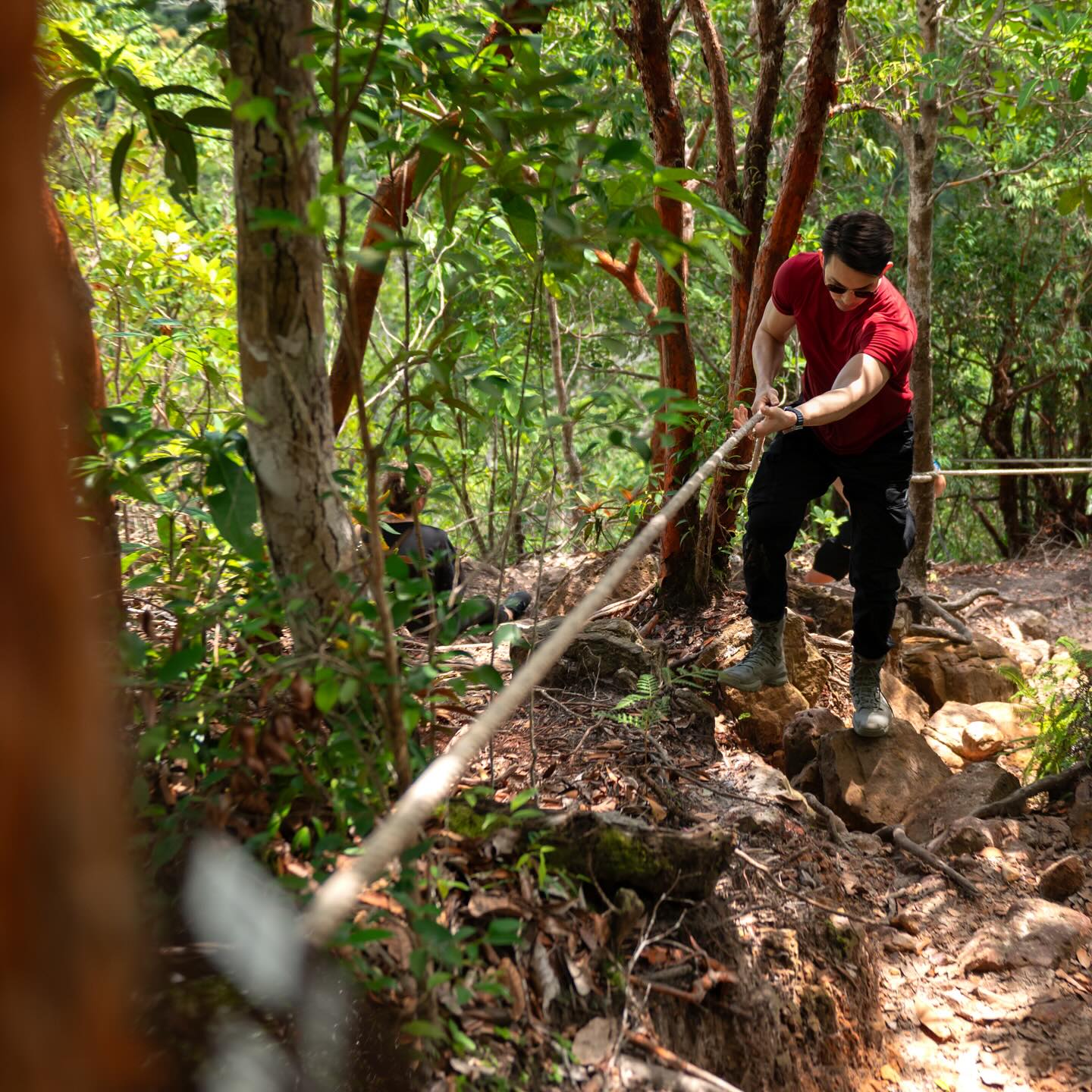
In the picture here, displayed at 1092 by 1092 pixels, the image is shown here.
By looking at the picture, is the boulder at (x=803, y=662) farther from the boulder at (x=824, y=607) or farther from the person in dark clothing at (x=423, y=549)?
the person in dark clothing at (x=423, y=549)

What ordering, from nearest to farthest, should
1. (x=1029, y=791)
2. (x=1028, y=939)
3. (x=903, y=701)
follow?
1. (x=1028, y=939)
2. (x=1029, y=791)
3. (x=903, y=701)

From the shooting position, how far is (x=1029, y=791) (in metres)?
3.28

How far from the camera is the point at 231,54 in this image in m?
1.46

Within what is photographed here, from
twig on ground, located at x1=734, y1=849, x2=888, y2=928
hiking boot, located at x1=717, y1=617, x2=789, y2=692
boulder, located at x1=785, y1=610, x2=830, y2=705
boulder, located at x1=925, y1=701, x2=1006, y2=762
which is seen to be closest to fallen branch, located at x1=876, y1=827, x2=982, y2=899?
twig on ground, located at x1=734, y1=849, x2=888, y2=928

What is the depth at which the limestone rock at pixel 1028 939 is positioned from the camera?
2.46 metres

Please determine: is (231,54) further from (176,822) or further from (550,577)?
(550,577)

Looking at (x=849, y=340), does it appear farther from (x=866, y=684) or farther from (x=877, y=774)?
(x=877, y=774)

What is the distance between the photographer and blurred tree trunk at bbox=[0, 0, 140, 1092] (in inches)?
15.6

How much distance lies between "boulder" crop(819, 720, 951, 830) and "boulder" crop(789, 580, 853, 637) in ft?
3.85

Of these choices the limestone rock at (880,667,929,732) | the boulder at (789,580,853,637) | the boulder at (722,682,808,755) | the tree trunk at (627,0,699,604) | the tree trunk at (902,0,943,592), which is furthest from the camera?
the tree trunk at (902,0,943,592)

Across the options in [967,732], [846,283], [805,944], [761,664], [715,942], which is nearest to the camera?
[715,942]

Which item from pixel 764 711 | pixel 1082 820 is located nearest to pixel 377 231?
pixel 764 711

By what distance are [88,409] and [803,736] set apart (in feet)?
9.64

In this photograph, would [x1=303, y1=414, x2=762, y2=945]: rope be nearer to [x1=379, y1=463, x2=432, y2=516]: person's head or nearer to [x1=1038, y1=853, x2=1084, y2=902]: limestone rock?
[x1=379, y1=463, x2=432, y2=516]: person's head
